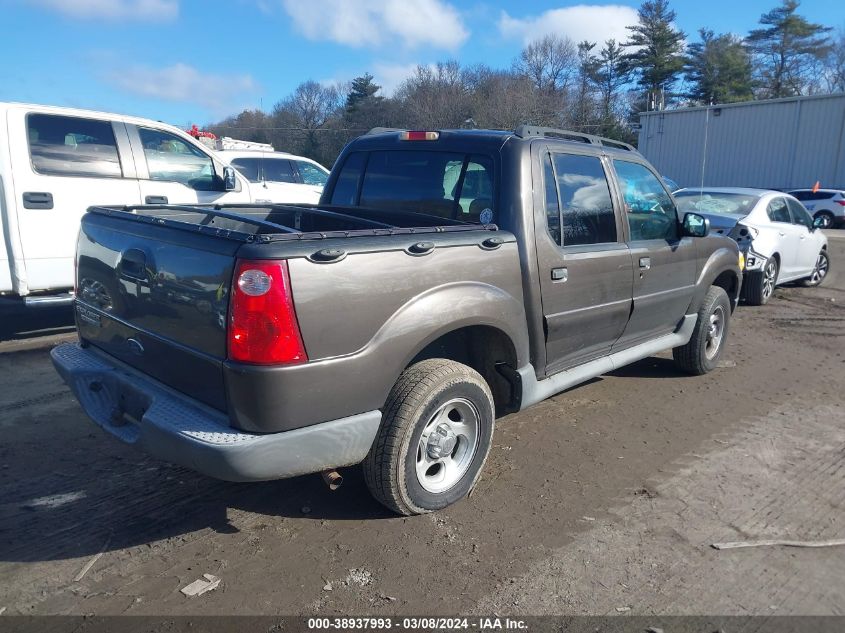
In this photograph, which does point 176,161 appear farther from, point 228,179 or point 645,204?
point 645,204

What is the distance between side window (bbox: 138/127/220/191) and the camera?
7301mm

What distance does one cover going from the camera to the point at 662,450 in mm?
4383

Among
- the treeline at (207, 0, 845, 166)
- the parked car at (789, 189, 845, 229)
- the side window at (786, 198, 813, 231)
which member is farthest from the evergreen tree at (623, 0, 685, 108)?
the side window at (786, 198, 813, 231)

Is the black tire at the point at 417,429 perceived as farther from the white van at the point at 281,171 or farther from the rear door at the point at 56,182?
the white van at the point at 281,171

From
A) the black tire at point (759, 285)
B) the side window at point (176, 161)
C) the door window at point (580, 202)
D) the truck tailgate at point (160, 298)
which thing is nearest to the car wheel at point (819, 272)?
the black tire at point (759, 285)

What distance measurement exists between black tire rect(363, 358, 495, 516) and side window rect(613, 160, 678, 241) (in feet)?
6.66

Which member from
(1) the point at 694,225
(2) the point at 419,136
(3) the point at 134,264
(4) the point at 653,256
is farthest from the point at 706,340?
(3) the point at 134,264

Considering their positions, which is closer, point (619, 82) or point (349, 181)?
point (349, 181)

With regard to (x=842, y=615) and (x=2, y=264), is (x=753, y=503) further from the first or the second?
(x=2, y=264)

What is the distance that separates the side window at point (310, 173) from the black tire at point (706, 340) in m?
8.64

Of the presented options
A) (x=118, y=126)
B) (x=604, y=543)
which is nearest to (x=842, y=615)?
(x=604, y=543)

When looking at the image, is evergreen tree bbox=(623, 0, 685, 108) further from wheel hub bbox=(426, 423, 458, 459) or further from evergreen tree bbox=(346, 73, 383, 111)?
wheel hub bbox=(426, 423, 458, 459)

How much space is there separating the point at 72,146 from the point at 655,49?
2137 inches

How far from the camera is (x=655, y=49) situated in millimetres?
52250
